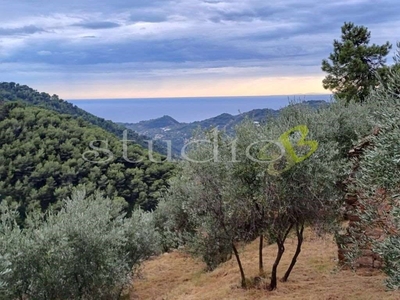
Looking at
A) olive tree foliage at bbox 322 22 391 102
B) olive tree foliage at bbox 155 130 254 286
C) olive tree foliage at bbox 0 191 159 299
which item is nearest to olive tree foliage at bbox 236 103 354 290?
olive tree foliage at bbox 155 130 254 286

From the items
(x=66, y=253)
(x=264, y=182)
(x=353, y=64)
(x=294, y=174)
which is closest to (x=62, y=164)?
(x=353, y=64)

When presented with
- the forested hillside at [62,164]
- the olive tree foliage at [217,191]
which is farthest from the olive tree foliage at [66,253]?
the forested hillside at [62,164]

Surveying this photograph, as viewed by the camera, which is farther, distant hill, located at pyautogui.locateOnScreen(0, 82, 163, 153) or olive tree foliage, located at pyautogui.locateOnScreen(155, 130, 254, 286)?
distant hill, located at pyautogui.locateOnScreen(0, 82, 163, 153)

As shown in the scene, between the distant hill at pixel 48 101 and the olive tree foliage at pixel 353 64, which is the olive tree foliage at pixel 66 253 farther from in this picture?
the distant hill at pixel 48 101

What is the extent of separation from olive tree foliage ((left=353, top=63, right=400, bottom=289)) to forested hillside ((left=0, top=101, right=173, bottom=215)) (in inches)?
1181

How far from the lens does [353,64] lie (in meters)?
23.7

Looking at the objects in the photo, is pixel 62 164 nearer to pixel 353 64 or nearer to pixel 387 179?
pixel 353 64

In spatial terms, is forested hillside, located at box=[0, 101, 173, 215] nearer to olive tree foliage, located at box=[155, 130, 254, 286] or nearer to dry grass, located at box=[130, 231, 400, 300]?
dry grass, located at box=[130, 231, 400, 300]

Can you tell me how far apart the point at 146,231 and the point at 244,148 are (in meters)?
6.39

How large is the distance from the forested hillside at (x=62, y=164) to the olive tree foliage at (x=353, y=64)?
17.8m

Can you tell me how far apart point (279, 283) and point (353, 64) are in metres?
17.4

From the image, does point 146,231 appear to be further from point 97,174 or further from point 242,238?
point 97,174

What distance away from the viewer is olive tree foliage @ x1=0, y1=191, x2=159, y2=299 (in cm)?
1011

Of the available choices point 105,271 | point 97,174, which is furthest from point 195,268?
point 97,174
